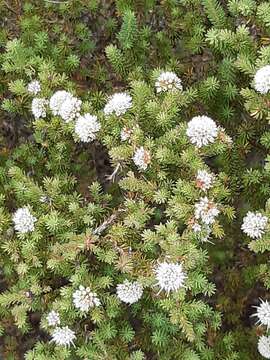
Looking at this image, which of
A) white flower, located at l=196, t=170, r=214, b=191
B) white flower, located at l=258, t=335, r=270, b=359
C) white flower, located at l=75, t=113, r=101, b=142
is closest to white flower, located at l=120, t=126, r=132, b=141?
white flower, located at l=75, t=113, r=101, b=142

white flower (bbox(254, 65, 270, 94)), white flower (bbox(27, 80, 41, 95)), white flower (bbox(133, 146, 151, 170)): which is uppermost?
white flower (bbox(254, 65, 270, 94))

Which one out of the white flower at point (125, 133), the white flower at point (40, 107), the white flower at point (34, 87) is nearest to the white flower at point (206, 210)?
the white flower at point (125, 133)

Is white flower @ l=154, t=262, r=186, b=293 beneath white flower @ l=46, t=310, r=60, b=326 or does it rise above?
above

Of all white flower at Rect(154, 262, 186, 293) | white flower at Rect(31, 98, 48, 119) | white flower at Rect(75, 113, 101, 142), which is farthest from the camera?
white flower at Rect(31, 98, 48, 119)

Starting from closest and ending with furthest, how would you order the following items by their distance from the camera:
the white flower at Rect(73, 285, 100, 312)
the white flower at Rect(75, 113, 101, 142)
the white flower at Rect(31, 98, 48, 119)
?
the white flower at Rect(73, 285, 100, 312) → the white flower at Rect(75, 113, 101, 142) → the white flower at Rect(31, 98, 48, 119)

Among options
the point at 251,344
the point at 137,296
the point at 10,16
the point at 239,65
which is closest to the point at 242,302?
the point at 251,344

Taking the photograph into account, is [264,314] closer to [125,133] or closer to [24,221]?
[125,133]

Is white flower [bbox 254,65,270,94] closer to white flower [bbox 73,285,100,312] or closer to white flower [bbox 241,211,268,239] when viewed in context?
white flower [bbox 241,211,268,239]

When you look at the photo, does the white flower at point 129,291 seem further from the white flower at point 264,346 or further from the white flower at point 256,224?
the white flower at point 264,346
